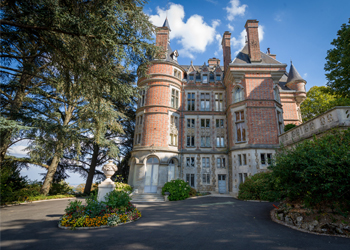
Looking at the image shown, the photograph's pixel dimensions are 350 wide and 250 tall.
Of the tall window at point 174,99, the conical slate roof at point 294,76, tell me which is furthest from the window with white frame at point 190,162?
the conical slate roof at point 294,76

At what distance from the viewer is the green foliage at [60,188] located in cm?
1650

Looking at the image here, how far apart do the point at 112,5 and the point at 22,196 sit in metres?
14.0

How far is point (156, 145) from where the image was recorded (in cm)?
1794

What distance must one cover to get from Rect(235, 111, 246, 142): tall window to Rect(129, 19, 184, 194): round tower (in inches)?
254

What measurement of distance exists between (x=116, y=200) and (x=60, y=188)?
44.3 ft

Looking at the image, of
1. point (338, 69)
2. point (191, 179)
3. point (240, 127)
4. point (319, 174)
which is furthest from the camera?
point (191, 179)

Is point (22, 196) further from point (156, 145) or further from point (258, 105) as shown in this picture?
point (258, 105)

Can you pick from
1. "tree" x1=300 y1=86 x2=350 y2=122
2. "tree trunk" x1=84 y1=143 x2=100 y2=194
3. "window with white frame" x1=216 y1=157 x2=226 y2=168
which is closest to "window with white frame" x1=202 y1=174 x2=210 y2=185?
"window with white frame" x1=216 y1=157 x2=226 y2=168

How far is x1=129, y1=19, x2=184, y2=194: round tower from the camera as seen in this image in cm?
1728

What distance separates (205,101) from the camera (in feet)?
70.2

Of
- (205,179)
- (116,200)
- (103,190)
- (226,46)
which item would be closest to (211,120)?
(205,179)

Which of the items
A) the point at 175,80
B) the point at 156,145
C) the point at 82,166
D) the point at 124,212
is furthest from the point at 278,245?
Result: the point at 82,166

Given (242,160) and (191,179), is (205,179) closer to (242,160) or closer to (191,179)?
(191,179)

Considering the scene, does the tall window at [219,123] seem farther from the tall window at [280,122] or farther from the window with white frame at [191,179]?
the window with white frame at [191,179]
